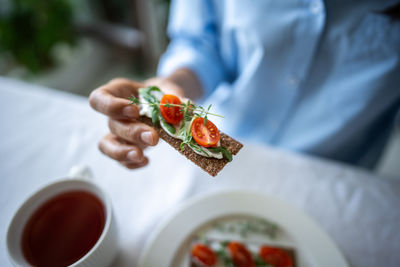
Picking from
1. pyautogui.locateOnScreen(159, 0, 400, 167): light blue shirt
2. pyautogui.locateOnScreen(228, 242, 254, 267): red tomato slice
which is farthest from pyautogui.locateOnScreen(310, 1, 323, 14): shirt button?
pyautogui.locateOnScreen(228, 242, 254, 267): red tomato slice

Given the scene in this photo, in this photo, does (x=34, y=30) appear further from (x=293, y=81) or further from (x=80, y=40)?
(x=293, y=81)

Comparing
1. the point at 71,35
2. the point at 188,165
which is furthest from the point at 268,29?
the point at 71,35

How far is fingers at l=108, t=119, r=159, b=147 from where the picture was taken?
0.49m

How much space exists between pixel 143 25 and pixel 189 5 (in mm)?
1424

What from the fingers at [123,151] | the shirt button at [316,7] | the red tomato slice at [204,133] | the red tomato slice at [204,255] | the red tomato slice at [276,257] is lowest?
the red tomato slice at [204,255]

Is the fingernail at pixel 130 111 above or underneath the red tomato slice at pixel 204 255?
above

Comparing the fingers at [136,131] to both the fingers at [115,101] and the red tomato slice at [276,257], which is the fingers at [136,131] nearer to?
the fingers at [115,101]

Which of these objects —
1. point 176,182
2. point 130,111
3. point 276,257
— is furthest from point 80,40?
point 276,257

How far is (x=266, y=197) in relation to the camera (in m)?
0.74

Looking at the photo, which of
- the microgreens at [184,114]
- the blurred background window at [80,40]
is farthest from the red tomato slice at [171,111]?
the blurred background window at [80,40]

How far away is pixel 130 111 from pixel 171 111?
10 cm

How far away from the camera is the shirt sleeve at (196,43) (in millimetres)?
1030

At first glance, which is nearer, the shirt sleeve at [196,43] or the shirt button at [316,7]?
the shirt button at [316,7]

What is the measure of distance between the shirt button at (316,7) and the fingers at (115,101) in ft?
2.13
